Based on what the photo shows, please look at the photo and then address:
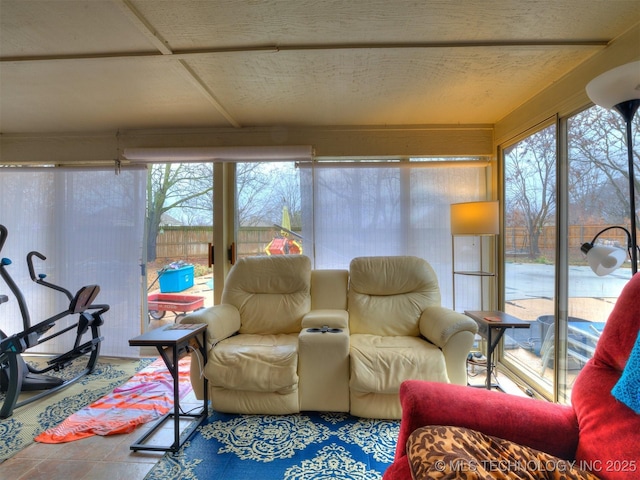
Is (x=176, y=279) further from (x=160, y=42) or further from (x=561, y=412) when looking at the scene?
(x=561, y=412)

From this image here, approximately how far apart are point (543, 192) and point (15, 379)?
403 cm

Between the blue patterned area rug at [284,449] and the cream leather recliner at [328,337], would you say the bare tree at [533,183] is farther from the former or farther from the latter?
the blue patterned area rug at [284,449]

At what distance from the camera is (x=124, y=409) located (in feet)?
6.69

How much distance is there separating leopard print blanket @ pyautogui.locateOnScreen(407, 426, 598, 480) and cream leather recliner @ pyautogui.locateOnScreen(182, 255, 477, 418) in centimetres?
90

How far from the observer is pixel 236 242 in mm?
3021

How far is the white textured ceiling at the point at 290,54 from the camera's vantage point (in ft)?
4.61

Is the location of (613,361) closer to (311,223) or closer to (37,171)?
(311,223)

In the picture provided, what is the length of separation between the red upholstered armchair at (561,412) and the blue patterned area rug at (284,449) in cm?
68

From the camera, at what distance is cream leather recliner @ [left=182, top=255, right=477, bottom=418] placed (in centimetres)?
185

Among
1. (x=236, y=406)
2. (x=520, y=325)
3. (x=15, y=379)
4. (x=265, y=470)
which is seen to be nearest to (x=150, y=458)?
(x=236, y=406)

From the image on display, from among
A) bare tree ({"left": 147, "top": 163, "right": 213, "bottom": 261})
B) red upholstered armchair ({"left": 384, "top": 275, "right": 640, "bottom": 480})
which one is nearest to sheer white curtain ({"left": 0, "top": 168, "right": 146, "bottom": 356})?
bare tree ({"left": 147, "top": 163, "right": 213, "bottom": 261})

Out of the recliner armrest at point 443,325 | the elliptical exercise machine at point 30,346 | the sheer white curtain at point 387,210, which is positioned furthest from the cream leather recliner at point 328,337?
the elliptical exercise machine at point 30,346

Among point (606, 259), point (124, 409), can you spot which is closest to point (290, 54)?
point (606, 259)

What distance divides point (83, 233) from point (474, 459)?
3.56 metres
